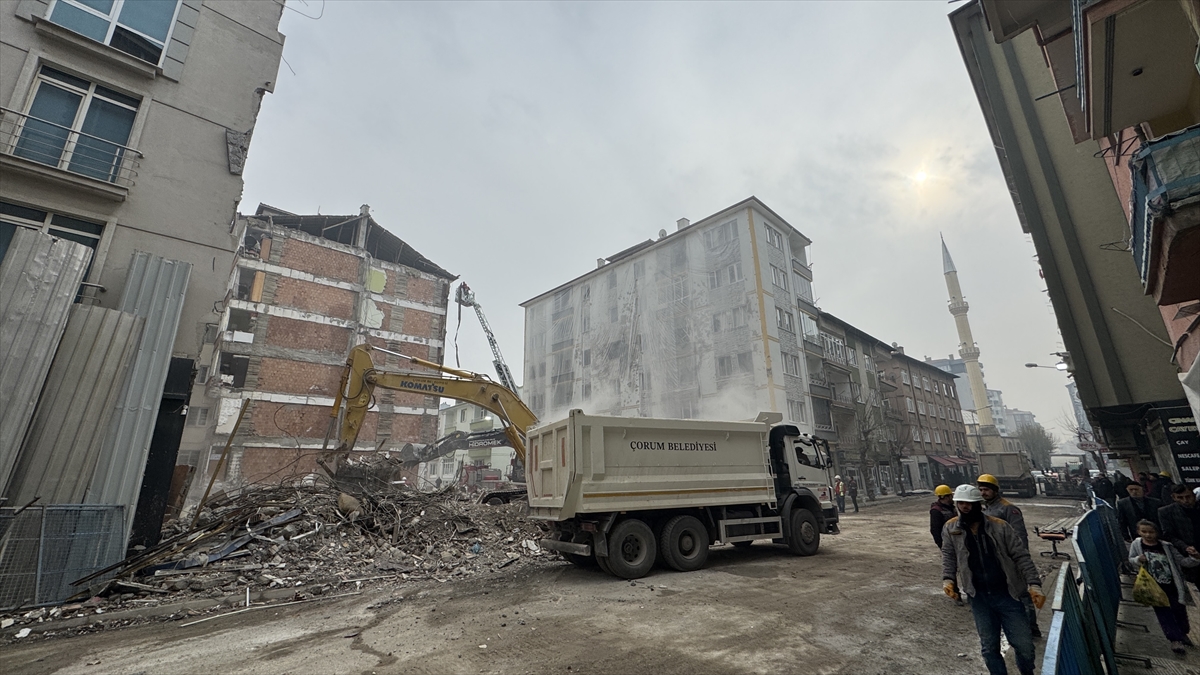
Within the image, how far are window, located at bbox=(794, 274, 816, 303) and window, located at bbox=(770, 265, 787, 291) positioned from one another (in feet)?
5.73

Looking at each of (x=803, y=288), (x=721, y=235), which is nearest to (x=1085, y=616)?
(x=721, y=235)

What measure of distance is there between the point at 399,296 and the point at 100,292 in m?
21.3

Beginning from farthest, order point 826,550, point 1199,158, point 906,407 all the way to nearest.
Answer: point 906,407, point 826,550, point 1199,158

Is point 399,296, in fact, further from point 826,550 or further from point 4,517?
point 826,550

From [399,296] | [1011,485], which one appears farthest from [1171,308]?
[399,296]

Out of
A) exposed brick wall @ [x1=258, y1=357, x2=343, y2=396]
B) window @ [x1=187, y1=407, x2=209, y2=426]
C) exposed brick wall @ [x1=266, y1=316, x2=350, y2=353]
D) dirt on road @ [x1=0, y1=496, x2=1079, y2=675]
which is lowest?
dirt on road @ [x1=0, y1=496, x2=1079, y2=675]

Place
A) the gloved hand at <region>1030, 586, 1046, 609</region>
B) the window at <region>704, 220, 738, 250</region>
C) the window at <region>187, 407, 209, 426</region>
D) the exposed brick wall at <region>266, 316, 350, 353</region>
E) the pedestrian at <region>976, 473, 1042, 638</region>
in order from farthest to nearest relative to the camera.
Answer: the window at <region>704, 220, 738, 250</region> → the exposed brick wall at <region>266, 316, 350, 353</region> → the window at <region>187, 407, 209, 426</region> → the pedestrian at <region>976, 473, 1042, 638</region> → the gloved hand at <region>1030, 586, 1046, 609</region>

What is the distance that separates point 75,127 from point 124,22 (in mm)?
2846

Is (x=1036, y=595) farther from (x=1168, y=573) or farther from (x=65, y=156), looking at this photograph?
(x=65, y=156)

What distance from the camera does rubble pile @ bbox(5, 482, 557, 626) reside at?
7.21m

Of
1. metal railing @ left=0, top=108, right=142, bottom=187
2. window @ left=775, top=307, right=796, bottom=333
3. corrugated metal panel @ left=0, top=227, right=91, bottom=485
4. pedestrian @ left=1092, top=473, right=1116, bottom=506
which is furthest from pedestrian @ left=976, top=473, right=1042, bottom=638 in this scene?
window @ left=775, top=307, right=796, bottom=333

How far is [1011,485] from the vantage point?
27.7m

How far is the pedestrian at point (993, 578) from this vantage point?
A: 3.70m

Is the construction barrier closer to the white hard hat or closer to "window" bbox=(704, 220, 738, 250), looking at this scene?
the white hard hat
